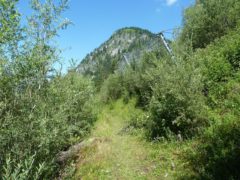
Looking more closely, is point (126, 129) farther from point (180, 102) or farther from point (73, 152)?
point (180, 102)

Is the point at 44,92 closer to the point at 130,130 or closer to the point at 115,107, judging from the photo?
the point at 130,130

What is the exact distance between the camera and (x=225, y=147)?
11883 millimetres

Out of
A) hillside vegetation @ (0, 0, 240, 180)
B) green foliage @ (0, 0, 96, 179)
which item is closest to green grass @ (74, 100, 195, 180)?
hillside vegetation @ (0, 0, 240, 180)

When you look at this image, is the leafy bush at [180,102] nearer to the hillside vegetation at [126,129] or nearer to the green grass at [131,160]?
the hillside vegetation at [126,129]

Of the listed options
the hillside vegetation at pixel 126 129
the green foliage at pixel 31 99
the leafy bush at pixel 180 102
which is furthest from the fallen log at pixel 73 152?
the green foliage at pixel 31 99

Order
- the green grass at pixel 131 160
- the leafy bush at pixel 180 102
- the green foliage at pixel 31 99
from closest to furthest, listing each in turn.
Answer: the green foliage at pixel 31 99 → the green grass at pixel 131 160 → the leafy bush at pixel 180 102

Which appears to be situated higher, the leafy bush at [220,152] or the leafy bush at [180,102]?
the leafy bush at [180,102]

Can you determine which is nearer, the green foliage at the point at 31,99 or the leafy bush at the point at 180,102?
the green foliage at the point at 31,99

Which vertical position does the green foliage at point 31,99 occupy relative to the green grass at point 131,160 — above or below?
above

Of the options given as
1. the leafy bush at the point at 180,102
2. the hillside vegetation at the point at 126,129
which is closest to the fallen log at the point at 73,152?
the hillside vegetation at the point at 126,129

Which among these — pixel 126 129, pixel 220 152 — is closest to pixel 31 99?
pixel 220 152

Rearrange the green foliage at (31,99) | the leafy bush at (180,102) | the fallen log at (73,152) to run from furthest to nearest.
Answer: the fallen log at (73,152) → the leafy bush at (180,102) → the green foliage at (31,99)

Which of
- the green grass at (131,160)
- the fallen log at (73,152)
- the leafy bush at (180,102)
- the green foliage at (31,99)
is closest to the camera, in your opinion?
the green foliage at (31,99)

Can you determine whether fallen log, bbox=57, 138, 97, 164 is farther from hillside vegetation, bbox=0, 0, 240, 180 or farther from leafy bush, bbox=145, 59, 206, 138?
leafy bush, bbox=145, 59, 206, 138
